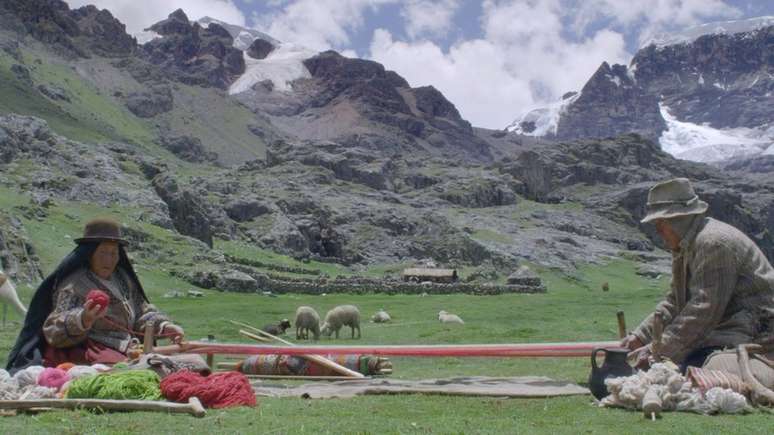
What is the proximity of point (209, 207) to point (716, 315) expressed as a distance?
311 ft

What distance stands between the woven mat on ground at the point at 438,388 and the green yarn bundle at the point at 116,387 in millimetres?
2018

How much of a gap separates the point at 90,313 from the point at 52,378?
1.07m

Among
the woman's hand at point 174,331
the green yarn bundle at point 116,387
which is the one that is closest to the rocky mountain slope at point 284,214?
the woman's hand at point 174,331

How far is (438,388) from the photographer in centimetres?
1083

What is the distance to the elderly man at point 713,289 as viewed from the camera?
9492mm

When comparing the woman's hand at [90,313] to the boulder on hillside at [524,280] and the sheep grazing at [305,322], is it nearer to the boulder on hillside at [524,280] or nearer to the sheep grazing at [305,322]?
the sheep grazing at [305,322]

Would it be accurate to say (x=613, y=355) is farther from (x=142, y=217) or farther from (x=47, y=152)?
(x=47, y=152)

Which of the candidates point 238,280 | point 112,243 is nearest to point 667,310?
point 112,243

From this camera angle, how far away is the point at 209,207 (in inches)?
3957

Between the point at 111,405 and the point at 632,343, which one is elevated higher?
the point at 632,343

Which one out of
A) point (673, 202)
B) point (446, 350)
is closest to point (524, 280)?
point (446, 350)

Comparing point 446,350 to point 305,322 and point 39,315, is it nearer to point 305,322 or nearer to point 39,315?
point 39,315

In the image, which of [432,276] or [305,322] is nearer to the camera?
[305,322]

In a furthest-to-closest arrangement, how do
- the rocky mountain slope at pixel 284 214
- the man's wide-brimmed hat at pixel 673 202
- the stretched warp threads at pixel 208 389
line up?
1. the rocky mountain slope at pixel 284 214
2. the man's wide-brimmed hat at pixel 673 202
3. the stretched warp threads at pixel 208 389
